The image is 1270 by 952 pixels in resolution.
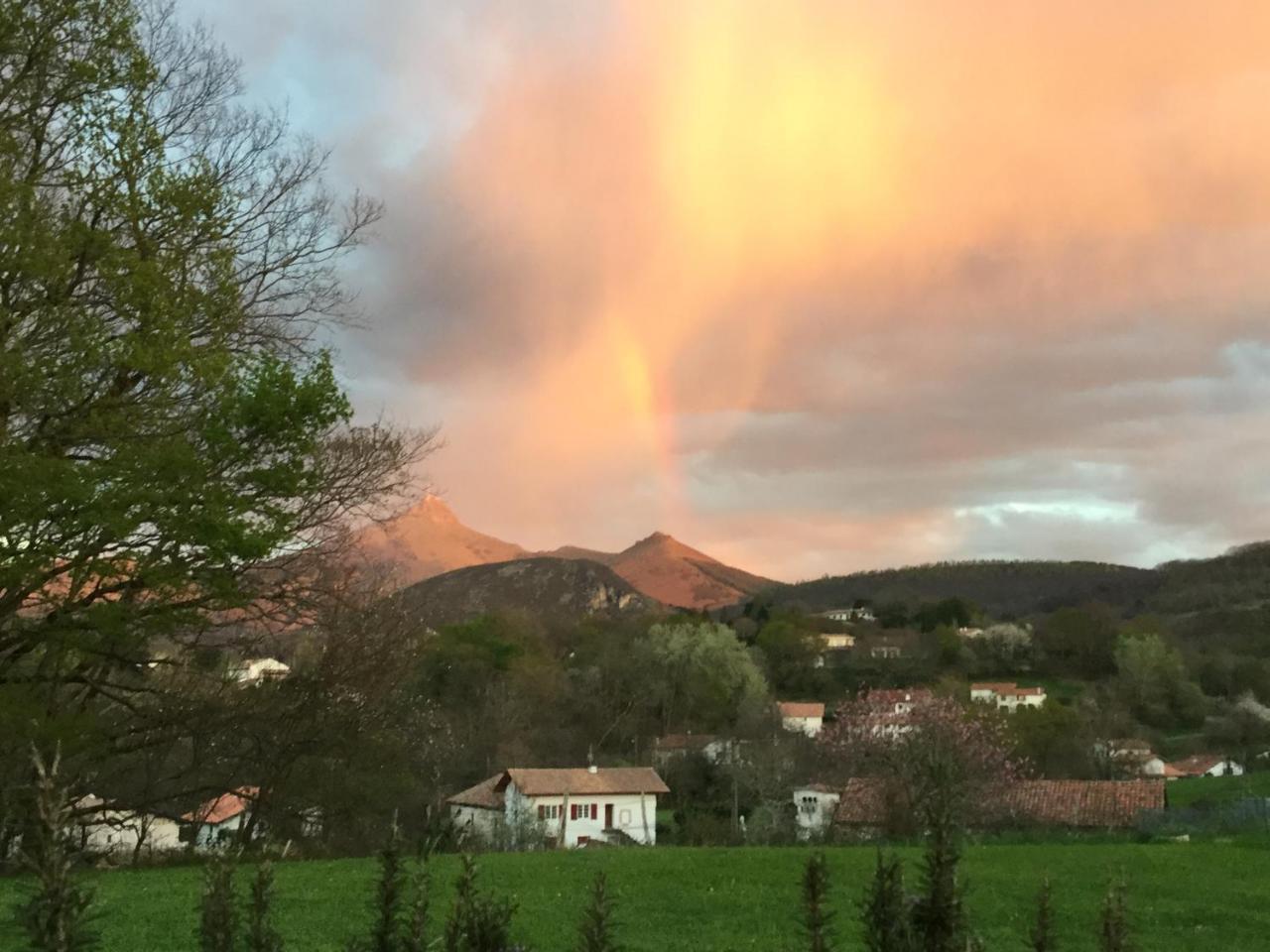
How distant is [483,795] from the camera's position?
51375mm

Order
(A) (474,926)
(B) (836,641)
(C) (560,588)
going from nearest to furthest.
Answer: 1. (A) (474,926)
2. (B) (836,641)
3. (C) (560,588)

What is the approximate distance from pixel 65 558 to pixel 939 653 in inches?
3808

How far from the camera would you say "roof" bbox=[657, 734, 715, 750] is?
6112cm

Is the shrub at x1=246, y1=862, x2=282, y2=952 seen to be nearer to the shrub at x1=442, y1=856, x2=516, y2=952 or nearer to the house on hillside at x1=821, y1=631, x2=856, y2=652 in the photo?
the shrub at x1=442, y1=856, x2=516, y2=952

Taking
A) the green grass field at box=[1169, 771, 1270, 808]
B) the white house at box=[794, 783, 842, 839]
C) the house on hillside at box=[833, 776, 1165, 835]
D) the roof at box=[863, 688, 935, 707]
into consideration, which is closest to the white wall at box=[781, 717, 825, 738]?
the roof at box=[863, 688, 935, 707]

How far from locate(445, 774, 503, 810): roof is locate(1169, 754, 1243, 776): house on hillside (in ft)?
134

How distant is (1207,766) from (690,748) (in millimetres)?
32152

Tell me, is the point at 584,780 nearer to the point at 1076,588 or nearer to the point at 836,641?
the point at 836,641

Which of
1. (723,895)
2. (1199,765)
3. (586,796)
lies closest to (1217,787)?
(1199,765)

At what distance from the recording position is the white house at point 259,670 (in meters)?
17.4

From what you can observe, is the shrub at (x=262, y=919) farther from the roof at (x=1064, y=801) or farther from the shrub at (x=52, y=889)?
the roof at (x=1064, y=801)

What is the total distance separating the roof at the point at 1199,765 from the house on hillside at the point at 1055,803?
105 feet

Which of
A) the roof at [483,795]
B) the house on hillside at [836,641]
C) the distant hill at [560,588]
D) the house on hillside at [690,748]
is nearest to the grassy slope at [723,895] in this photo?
the roof at [483,795]

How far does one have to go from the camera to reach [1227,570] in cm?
12700
